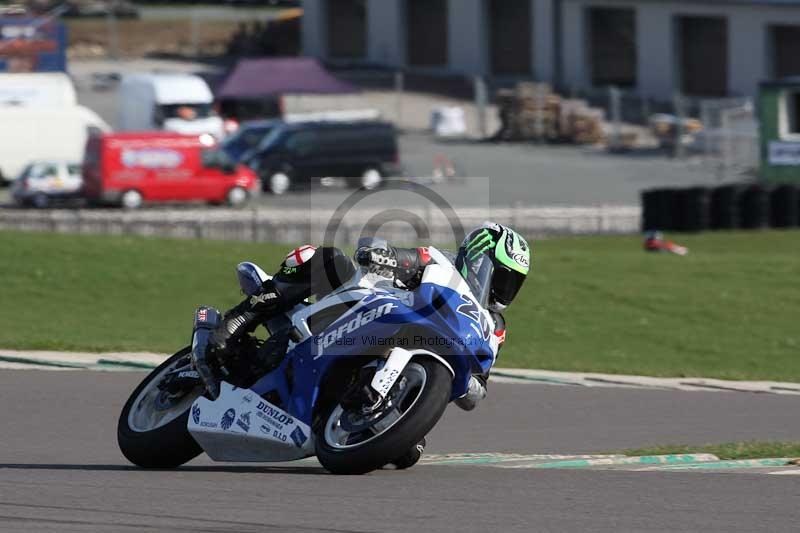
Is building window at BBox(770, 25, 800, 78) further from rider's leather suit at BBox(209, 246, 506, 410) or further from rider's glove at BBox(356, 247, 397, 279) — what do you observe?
rider's glove at BBox(356, 247, 397, 279)

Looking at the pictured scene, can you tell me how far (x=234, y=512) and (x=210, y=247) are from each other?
1367 cm

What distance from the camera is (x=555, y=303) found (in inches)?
645

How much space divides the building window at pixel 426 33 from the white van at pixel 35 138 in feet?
63.3

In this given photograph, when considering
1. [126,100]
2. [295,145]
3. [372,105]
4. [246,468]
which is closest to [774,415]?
[246,468]

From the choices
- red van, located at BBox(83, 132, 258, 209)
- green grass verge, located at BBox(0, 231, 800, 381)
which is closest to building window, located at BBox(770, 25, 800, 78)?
red van, located at BBox(83, 132, 258, 209)

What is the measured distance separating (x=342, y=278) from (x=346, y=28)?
5290 cm

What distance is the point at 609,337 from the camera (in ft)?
49.8

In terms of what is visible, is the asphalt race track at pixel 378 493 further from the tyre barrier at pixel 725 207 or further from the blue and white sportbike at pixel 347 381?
the tyre barrier at pixel 725 207

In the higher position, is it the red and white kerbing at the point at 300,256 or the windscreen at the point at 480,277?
the red and white kerbing at the point at 300,256

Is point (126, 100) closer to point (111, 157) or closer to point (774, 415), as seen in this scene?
point (111, 157)

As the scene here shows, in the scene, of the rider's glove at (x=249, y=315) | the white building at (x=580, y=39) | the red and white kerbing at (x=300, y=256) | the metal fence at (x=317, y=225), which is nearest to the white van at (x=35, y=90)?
the metal fence at (x=317, y=225)

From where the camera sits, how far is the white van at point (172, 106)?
143 feet

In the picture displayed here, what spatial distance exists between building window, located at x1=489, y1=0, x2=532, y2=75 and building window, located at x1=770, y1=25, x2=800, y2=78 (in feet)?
31.3

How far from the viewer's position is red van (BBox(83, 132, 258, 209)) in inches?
1385
